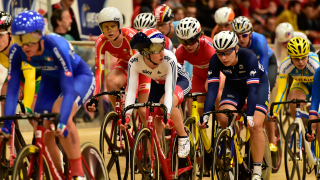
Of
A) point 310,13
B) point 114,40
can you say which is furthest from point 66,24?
point 310,13

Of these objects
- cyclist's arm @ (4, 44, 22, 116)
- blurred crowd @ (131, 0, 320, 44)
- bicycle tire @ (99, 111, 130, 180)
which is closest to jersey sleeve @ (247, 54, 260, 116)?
bicycle tire @ (99, 111, 130, 180)

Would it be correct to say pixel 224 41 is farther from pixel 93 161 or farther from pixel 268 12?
pixel 268 12

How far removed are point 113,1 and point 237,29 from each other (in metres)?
4.89

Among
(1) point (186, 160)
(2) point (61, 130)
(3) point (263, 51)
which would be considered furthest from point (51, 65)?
(3) point (263, 51)

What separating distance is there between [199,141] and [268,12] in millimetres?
8798

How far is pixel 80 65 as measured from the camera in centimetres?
457

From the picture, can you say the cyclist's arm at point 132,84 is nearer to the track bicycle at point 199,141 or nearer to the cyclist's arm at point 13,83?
the track bicycle at point 199,141

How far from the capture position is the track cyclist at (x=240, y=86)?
520 cm

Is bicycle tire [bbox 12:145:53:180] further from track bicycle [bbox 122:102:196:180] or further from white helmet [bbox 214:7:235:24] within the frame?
white helmet [bbox 214:7:235:24]

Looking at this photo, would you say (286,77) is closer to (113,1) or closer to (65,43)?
(65,43)

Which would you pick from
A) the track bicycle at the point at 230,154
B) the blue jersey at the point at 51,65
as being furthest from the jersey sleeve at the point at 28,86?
the track bicycle at the point at 230,154

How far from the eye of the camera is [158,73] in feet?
16.6

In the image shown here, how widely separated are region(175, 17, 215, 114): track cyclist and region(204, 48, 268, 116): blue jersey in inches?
23.2

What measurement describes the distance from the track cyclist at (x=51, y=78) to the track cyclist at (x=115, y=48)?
1.33 meters
